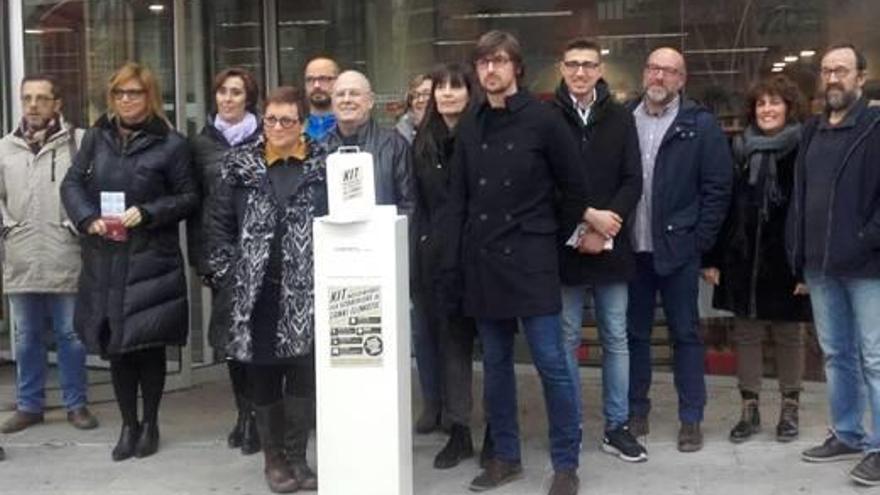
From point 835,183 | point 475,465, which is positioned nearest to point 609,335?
point 475,465

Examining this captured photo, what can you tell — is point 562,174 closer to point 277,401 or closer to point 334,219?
point 334,219

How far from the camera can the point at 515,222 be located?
18.7ft

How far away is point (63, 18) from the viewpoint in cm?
854

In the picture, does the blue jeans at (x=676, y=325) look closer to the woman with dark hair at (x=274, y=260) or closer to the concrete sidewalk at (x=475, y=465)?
the concrete sidewalk at (x=475, y=465)

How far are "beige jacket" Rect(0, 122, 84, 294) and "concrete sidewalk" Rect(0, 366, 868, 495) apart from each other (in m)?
0.92

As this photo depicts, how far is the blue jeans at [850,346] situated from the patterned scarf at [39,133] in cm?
417

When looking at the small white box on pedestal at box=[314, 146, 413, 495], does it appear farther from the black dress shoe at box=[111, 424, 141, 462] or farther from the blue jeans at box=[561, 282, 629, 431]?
the black dress shoe at box=[111, 424, 141, 462]

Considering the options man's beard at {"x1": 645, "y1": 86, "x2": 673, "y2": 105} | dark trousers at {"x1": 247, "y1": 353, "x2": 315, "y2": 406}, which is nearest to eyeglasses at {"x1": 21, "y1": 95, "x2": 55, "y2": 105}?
dark trousers at {"x1": 247, "y1": 353, "x2": 315, "y2": 406}

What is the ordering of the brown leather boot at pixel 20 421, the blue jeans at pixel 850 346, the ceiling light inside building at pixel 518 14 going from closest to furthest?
1. the blue jeans at pixel 850 346
2. the brown leather boot at pixel 20 421
3. the ceiling light inside building at pixel 518 14

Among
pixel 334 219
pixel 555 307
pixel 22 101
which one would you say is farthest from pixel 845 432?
pixel 22 101

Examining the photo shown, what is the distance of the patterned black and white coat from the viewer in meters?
5.82

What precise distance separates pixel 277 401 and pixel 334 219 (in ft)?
3.52

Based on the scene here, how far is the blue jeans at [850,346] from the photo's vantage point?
19.5ft

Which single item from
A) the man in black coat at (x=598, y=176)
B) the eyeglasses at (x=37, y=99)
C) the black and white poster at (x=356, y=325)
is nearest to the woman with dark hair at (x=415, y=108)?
the man in black coat at (x=598, y=176)
